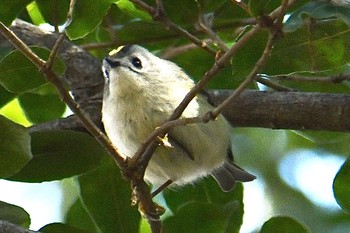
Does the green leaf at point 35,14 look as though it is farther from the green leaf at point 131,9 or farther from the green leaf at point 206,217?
the green leaf at point 206,217

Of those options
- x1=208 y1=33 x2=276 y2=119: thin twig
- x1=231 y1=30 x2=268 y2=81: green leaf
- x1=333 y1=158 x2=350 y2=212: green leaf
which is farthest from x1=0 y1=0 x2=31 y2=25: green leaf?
x1=333 y1=158 x2=350 y2=212: green leaf

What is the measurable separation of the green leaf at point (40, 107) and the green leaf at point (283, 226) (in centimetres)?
98

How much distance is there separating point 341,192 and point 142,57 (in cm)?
71

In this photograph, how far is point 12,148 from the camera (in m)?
2.31

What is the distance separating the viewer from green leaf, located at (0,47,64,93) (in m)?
2.31

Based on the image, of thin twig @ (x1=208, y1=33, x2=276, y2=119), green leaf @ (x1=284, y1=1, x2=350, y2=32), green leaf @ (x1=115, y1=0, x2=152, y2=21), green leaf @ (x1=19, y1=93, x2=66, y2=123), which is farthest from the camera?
green leaf @ (x1=19, y1=93, x2=66, y2=123)

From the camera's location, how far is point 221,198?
9.62ft

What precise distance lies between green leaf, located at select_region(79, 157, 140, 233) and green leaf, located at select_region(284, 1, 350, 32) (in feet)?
2.35

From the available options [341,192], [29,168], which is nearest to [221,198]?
[341,192]

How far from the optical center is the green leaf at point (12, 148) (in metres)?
2.30

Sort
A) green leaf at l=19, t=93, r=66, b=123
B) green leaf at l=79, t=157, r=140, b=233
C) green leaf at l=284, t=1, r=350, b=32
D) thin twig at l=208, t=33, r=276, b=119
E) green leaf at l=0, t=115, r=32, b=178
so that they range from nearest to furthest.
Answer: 1. thin twig at l=208, t=33, r=276, b=119
2. green leaf at l=284, t=1, r=350, b=32
3. green leaf at l=0, t=115, r=32, b=178
4. green leaf at l=79, t=157, r=140, b=233
5. green leaf at l=19, t=93, r=66, b=123

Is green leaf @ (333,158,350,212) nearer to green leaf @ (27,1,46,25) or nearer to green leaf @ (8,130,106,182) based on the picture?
green leaf @ (8,130,106,182)

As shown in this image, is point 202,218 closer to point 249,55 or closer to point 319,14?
point 249,55

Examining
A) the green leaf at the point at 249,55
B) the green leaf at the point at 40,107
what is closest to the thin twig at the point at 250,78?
the green leaf at the point at 249,55
